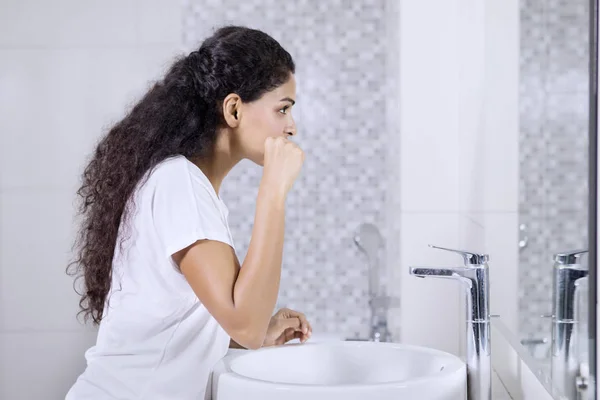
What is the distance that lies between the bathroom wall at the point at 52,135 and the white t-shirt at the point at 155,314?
952 mm

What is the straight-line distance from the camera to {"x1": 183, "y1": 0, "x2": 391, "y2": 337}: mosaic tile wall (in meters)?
2.04

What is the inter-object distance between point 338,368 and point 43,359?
1058mm

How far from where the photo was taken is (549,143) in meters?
0.92

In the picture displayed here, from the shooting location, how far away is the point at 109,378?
1.05m

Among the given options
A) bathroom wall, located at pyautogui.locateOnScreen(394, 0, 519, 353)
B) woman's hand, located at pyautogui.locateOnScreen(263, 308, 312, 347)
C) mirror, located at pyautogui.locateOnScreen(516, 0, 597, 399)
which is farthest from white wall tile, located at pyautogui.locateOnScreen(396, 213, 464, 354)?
mirror, located at pyautogui.locateOnScreen(516, 0, 597, 399)

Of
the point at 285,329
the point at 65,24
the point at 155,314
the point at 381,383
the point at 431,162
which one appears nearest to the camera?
the point at 381,383

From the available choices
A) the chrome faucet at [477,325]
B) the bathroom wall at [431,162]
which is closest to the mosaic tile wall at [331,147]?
the bathroom wall at [431,162]

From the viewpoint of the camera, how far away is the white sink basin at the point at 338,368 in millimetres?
981

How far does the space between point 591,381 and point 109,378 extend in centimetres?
64

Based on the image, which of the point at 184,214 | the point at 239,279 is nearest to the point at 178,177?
the point at 184,214

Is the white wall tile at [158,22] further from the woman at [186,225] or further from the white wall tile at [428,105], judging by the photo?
the woman at [186,225]

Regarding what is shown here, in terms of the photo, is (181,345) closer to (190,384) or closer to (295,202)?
(190,384)

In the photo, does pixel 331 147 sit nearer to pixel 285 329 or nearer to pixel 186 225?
pixel 285 329

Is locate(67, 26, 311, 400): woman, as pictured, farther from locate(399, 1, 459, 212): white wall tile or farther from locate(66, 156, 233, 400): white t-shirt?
locate(399, 1, 459, 212): white wall tile
